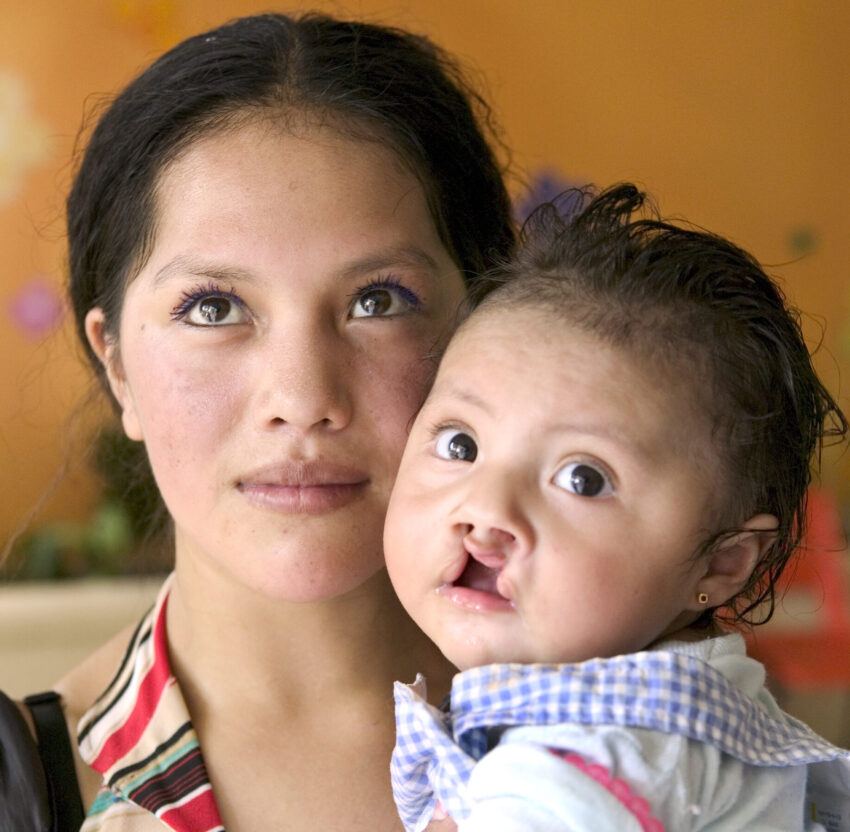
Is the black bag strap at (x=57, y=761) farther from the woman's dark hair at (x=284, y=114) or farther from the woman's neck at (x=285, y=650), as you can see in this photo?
the woman's dark hair at (x=284, y=114)

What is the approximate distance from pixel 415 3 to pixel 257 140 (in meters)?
2.45

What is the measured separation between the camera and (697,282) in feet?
3.56

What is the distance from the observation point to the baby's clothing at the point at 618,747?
34.4 inches

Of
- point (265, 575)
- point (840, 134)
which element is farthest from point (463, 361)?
point (840, 134)

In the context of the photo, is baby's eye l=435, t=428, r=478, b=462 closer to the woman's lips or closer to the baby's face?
the baby's face

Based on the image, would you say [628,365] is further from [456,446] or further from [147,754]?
[147,754]

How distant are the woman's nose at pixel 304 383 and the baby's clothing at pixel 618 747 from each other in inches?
13.1


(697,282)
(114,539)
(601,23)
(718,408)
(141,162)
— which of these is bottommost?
(114,539)

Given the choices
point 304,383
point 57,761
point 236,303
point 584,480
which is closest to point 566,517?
point 584,480

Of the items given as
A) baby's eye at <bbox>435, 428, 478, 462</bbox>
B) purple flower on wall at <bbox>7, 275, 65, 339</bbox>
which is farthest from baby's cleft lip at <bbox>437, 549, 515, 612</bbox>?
purple flower on wall at <bbox>7, 275, 65, 339</bbox>

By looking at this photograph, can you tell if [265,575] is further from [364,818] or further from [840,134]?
[840,134]

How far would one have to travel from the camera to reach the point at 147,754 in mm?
1385

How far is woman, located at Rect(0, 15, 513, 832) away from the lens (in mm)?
1314

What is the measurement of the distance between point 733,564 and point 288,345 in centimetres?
53
